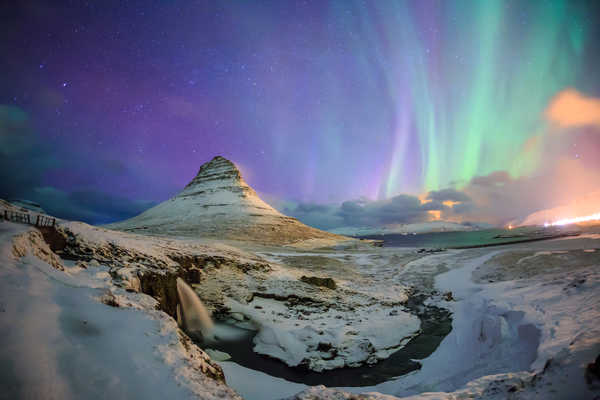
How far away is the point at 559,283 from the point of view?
437 inches

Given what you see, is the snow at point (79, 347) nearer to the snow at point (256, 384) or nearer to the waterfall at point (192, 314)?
the snow at point (256, 384)

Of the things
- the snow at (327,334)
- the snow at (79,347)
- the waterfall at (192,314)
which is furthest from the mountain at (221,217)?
the snow at (79,347)

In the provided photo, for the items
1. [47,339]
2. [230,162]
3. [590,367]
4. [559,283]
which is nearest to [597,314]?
[590,367]

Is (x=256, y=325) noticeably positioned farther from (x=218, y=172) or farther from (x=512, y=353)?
(x=218, y=172)

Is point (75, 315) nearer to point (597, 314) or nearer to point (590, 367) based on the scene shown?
point (590, 367)

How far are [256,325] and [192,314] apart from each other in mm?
3466

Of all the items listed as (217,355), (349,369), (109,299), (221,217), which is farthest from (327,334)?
(221,217)

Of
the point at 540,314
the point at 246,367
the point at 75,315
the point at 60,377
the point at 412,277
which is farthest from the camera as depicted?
the point at 412,277

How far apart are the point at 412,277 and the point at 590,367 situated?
79.5ft

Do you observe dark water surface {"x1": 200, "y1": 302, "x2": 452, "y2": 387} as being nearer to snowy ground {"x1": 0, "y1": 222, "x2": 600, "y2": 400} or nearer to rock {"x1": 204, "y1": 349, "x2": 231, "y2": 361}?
rock {"x1": 204, "y1": 349, "x2": 231, "y2": 361}

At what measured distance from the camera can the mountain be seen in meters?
71.4

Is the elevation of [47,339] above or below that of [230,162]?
below

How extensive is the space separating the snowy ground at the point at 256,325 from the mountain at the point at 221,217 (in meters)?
51.6

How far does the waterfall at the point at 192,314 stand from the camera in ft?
38.9
